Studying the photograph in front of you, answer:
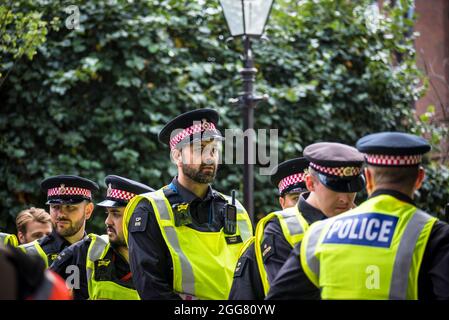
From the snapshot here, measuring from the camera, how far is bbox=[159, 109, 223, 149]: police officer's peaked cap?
18.5 ft

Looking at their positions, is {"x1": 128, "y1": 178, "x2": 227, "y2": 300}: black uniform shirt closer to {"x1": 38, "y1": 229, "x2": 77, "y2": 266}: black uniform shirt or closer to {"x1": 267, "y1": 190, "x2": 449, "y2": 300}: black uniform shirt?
{"x1": 267, "y1": 190, "x2": 449, "y2": 300}: black uniform shirt

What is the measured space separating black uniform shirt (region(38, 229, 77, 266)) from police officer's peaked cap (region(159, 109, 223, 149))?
164 centimetres

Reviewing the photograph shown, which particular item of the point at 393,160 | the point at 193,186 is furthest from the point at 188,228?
the point at 393,160

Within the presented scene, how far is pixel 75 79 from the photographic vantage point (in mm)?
9961

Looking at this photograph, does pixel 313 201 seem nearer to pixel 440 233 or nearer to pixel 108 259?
pixel 440 233

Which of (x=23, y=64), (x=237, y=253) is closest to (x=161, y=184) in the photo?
(x=23, y=64)

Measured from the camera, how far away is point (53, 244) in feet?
22.7

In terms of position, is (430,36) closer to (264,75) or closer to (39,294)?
(264,75)

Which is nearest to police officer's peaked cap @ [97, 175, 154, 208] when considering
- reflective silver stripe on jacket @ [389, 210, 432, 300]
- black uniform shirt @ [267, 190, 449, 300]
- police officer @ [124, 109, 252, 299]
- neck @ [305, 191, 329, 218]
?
police officer @ [124, 109, 252, 299]

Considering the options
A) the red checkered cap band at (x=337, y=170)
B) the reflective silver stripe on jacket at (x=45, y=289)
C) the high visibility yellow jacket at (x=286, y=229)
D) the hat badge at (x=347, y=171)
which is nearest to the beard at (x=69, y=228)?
the high visibility yellow jacket at (x=286, y=229)

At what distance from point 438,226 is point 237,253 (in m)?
1.95

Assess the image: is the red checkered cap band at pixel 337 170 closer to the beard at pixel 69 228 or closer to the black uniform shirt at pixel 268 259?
the black uniform shirt at pixel 268 259

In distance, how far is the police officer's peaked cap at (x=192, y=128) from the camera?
5.65 metres
